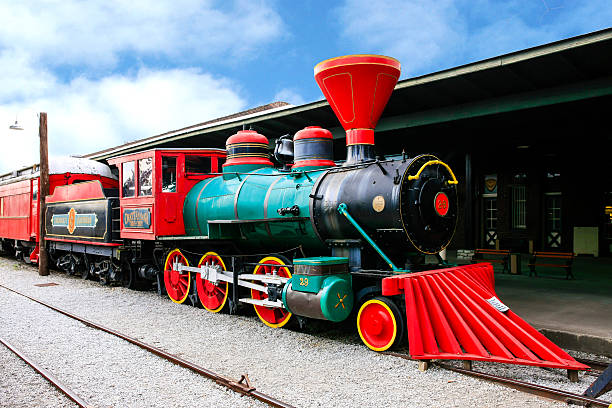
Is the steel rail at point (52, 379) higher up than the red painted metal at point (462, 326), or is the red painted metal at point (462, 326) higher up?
the red painted metal at point (462, 326)

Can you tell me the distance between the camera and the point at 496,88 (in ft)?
25.2

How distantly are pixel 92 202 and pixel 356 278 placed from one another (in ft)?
21.6

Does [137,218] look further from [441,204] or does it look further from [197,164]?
[441,204]

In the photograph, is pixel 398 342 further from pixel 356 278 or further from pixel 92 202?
pixel 92 202

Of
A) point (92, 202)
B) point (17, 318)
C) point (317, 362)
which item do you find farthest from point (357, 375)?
point (92, 202)

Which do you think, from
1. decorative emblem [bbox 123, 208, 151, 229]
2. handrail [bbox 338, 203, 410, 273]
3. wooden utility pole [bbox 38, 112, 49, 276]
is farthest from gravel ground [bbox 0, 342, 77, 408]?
wooden utility pole [bbox 38, 112, 49, 276]

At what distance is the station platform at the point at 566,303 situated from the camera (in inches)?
208

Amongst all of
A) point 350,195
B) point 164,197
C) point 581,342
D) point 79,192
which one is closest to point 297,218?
point 350,195

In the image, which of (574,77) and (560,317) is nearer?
(560,317)

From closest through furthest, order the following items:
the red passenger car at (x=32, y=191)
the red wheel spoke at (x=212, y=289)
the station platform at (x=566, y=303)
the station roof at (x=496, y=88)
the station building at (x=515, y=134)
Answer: the station platform at (x=566, y=303) → the station roof at (x=496, y=88) → the station building at (x=515, y=134) → the red wheel spoke at (x=212, y=289) → the red passenger car at (x=32, y=191)

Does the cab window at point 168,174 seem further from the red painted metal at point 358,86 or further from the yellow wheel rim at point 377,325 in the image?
the yellow wheel rim at point 377,325

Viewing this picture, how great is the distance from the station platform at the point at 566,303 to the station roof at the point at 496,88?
9.99ft

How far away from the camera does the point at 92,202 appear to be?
988cm

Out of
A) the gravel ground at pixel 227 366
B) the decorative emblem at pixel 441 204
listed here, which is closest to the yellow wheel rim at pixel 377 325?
the gravel ground at pixel 227 366
